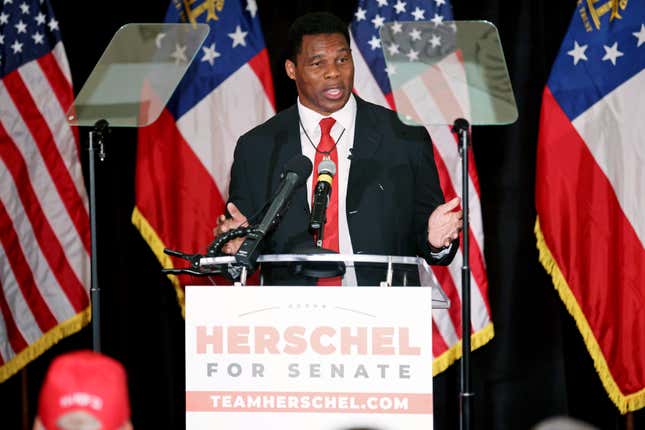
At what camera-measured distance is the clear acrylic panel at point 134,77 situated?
3.82 metres

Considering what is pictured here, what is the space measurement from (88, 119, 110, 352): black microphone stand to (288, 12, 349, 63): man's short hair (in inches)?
32.3

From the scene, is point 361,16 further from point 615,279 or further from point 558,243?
point 615,279

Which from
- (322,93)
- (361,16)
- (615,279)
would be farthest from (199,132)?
(615,279)

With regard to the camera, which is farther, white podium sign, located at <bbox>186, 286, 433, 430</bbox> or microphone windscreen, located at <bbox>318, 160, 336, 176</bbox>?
microphone windscreen, located at <bbox>318, 160, 336, 176</bbox>

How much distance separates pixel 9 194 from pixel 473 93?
8.59 ft

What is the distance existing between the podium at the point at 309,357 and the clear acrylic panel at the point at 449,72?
50.5 inches

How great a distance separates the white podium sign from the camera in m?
2.39

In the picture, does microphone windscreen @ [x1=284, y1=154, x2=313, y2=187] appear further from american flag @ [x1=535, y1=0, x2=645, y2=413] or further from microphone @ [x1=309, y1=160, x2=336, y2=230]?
american flag @ [x1=535, y1=0, x2=645, y2=413]

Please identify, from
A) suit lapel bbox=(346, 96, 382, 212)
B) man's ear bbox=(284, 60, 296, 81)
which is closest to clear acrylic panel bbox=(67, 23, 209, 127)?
man's ear bbox=(284, 60, 296, 81)

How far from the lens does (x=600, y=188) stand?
15.0 ft

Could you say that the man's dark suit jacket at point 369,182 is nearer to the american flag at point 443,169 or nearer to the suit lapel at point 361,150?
the suit lapel at point 361,150

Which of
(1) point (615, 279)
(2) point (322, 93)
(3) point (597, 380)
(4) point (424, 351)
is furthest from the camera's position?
(3) point (597, 380)

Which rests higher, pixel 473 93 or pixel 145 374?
pixel 473 93

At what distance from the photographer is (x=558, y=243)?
458 cm
